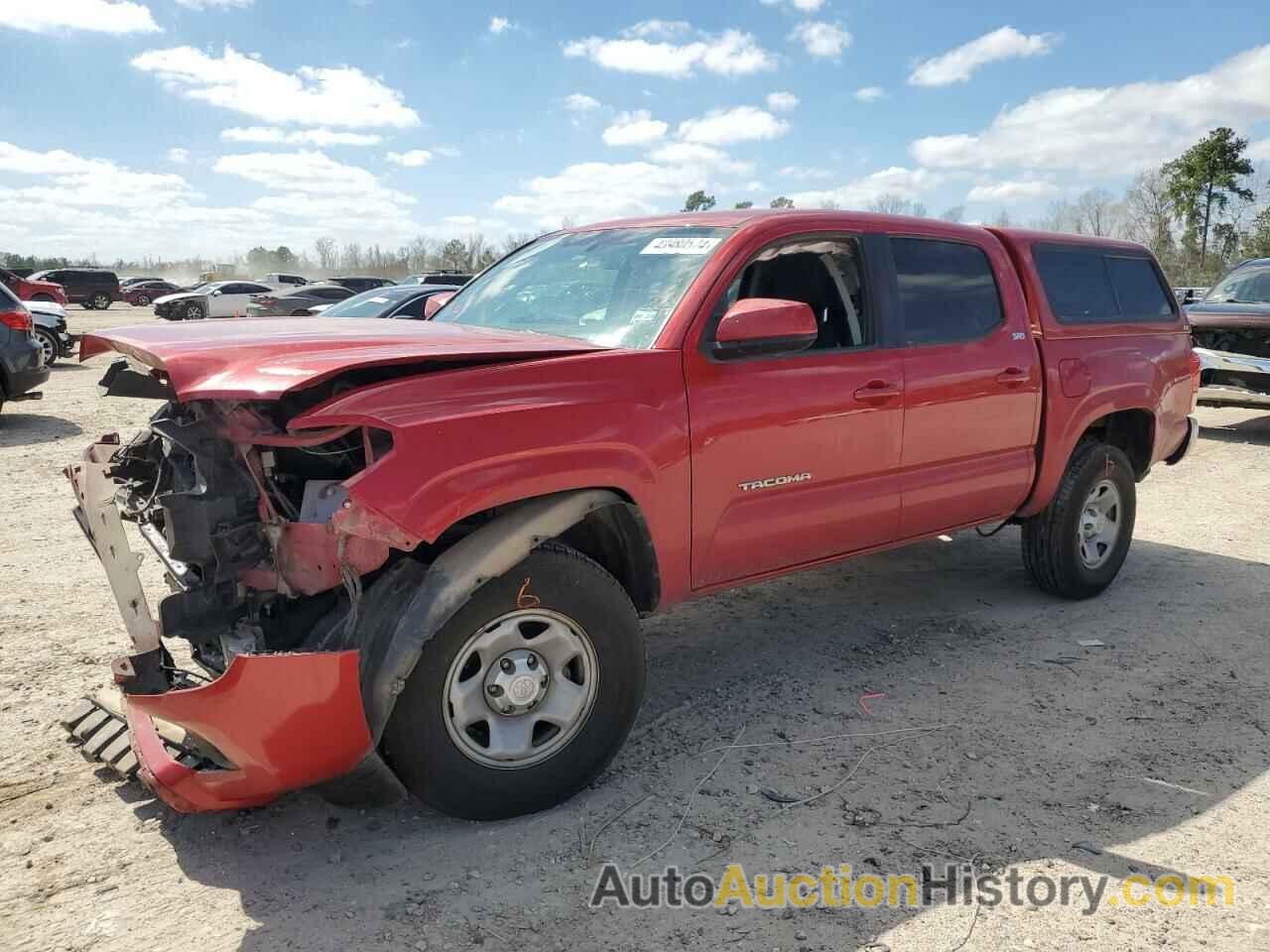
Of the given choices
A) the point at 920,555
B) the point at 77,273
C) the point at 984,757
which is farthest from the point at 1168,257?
the point at 77,273

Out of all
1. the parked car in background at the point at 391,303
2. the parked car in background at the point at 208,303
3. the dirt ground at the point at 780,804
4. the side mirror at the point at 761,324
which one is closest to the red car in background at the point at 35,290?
the parked car in background at the point at 208,303

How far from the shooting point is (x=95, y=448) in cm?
296

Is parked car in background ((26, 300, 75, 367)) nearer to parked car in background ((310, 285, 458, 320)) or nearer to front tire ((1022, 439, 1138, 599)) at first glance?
parked car in background ((310, 285, 458, 320))

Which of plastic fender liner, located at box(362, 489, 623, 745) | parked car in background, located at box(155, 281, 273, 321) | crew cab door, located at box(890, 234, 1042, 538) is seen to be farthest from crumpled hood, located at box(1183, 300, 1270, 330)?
parked car in background, located at box(155, 281, 273, 321)

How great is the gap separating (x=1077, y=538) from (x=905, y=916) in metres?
3.15

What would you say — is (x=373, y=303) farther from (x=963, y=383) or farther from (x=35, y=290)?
(x=35, y=290)

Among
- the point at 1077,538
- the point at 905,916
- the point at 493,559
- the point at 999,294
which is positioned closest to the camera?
the point at 905,916

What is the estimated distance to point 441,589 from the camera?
110 inches

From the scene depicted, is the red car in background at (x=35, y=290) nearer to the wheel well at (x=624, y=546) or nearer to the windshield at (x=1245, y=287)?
the wheel well at (x=624, y=546)

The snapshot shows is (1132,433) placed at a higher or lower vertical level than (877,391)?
lower

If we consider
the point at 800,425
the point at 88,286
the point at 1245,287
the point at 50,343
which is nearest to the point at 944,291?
the point at 800,425

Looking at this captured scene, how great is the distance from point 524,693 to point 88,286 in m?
45.5

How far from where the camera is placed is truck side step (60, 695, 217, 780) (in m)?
2.88

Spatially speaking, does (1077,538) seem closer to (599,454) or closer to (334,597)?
(599,454)
